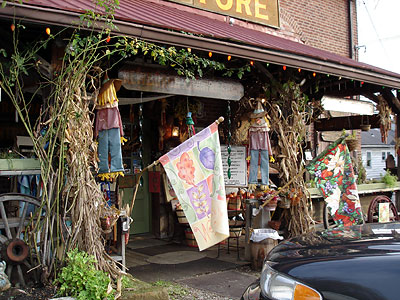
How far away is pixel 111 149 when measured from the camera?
545 centimetres

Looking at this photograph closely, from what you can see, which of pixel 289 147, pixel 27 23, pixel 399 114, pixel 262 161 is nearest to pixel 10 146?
pixel 27 23

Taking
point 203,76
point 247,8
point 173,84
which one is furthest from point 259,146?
point 247,8

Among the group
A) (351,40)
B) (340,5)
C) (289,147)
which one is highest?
(340,5)

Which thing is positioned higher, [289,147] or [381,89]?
[381,89]

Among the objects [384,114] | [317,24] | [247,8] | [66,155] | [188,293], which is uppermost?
[317,24]

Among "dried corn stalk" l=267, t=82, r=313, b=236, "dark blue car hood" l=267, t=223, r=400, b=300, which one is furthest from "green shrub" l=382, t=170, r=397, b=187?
"dark blue car hood" l=267, t=223, r=400, b=300

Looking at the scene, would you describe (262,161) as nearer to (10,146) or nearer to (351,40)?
(10,146)

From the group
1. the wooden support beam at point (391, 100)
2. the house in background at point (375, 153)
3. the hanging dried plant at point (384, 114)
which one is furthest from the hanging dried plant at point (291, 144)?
the house in background at point (375, 153)

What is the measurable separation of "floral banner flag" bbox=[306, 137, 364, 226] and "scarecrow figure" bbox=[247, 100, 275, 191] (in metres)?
0.73

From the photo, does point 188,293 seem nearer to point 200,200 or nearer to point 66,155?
point 200,200

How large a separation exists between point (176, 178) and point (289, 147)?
110 inches

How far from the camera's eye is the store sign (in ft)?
30.7

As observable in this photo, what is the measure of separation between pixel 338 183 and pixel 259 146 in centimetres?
140

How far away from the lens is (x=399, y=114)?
9.74 m
